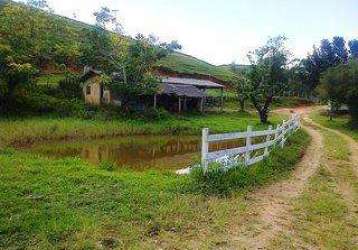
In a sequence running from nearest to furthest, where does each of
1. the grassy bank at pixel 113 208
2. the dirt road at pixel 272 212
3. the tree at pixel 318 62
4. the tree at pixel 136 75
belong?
the grassy bank at pixel 113 208 < the dirt road at pixel 272 212 < the tree at pixel 136 75 < the tree at pixel 318 62

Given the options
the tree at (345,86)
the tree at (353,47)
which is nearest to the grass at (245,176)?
the tree at (345,86)

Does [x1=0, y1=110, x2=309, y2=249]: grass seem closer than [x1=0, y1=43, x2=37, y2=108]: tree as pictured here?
Yes

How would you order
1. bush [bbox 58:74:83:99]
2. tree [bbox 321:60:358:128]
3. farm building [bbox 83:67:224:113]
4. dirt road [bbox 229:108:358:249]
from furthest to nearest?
bush [bbox 58:74:83:99]
farm building [bbox 83:67:224:113]
tree [bbox 321:60:358:128]
dirt road [bbox 229:108:358:249]

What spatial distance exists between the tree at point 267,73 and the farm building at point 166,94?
709 centimetres

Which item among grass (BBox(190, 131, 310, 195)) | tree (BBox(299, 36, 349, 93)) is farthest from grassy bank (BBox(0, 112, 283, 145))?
tree (BBox(299, 36, 349, 93))

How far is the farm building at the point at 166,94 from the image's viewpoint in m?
38.8

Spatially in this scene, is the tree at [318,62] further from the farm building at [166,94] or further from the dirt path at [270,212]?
the dirt path at [270,212]

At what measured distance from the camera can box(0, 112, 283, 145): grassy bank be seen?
74.3 feet

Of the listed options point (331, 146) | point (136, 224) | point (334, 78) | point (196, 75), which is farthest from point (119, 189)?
point (196, 75)

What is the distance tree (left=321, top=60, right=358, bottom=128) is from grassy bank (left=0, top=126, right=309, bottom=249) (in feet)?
91.6

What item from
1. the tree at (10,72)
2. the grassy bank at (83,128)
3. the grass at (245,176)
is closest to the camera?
the grass at (245,176)

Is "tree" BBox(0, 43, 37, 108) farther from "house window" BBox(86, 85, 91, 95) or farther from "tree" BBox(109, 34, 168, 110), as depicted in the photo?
"house window" BBox(86, 85, 91, 95)

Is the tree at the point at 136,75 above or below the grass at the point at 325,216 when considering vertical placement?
above

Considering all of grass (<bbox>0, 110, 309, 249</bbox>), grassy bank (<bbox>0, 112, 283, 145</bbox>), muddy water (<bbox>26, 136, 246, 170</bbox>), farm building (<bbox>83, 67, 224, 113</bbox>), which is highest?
farm building (<bbox>83, 67, 224, 113</bbox>)
